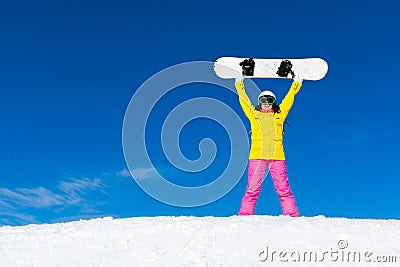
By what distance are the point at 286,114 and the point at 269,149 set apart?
89 centimetres

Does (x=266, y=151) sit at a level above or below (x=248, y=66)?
below

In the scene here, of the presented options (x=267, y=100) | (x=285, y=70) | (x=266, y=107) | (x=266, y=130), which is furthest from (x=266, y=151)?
(x=285, y=70)

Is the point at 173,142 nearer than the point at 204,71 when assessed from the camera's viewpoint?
Yes

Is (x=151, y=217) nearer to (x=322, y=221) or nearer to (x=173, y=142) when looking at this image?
(x=173, y=142)

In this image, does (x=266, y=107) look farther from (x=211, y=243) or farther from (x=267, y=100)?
(x=211, y=243)

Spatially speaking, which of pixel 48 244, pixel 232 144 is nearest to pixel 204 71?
pixel 232 144

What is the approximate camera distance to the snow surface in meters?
6.55

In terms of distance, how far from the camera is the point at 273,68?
37.2ft

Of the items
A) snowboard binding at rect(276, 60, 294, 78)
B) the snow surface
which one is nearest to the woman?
snowboard binding at rect(276, 60, 294, 78)

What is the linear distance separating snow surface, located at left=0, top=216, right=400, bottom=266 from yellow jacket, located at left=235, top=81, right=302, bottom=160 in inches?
66.3

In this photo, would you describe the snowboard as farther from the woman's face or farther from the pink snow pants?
the pink snow pants

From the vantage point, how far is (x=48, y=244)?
291 inches

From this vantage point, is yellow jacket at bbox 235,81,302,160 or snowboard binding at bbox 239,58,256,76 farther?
snowboard binding at bbox 239,58,256,76

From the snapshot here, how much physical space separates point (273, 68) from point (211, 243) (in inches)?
214
